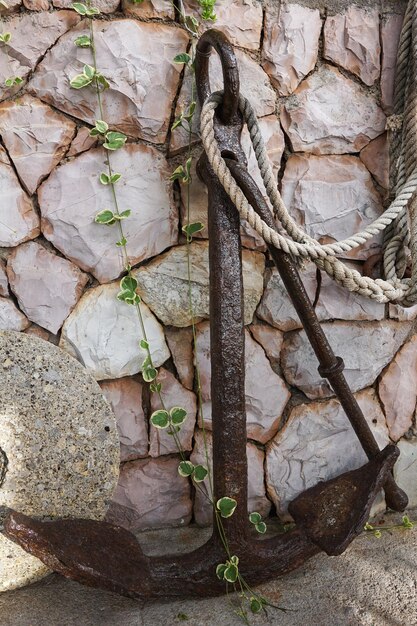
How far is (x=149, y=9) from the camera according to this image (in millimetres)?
1287

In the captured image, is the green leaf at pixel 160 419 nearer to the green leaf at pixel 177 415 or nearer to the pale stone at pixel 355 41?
the green leaf at pixel 177 415

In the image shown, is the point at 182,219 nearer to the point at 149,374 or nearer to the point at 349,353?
the point at 149,374

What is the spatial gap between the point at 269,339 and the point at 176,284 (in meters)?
0.27

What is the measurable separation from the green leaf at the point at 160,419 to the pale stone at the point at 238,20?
83cm

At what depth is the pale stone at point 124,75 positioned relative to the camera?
125cm

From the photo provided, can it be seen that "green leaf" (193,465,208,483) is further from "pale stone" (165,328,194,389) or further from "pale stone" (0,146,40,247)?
"pale stone" (0,146,40,247)

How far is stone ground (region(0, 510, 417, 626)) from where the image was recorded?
1.19 metres

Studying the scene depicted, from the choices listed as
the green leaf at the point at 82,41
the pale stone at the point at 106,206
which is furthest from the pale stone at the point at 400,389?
the green leaf at the point at 82,41

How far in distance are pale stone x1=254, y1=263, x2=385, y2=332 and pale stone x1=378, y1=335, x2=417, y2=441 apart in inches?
5.3

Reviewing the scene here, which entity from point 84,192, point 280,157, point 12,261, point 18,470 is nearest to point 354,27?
point 280,157

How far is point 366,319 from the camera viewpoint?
1.48 m

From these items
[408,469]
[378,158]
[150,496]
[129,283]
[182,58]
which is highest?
[182,58]

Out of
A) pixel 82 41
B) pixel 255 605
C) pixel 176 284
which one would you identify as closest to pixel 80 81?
pixel 82 41

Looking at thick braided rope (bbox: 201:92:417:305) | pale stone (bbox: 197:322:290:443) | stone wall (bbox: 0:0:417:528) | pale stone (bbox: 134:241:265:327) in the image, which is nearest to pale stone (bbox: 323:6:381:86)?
stone wall (bbox: 0:0:417:528)
